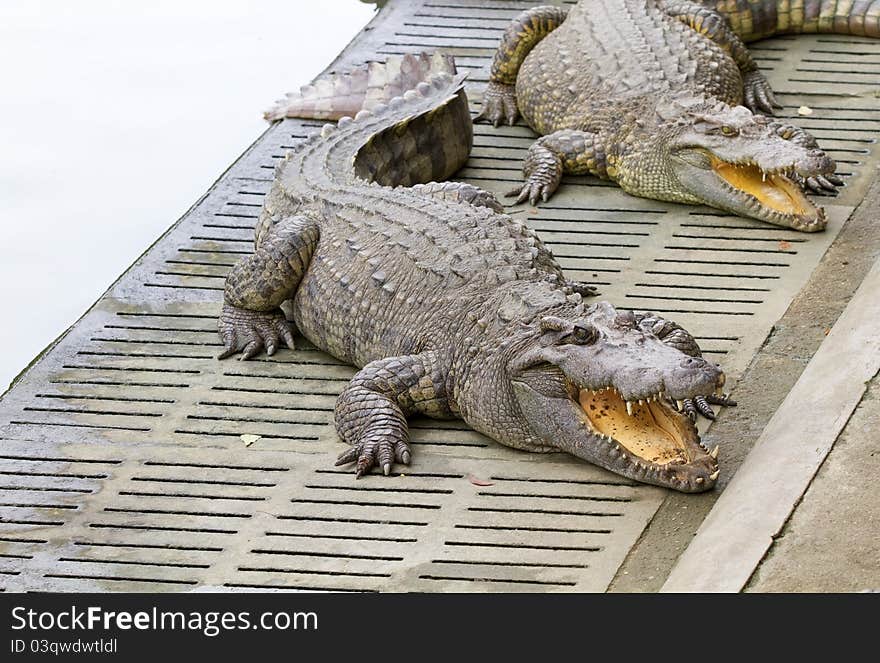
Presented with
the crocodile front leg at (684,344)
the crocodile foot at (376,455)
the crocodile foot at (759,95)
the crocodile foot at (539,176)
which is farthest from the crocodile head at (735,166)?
the crocodile foot at (376,455)

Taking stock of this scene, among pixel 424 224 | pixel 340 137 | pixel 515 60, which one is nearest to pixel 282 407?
pixel 424 224

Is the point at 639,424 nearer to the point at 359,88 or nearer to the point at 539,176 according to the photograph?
the point at 539,176

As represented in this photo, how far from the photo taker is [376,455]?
225 inches

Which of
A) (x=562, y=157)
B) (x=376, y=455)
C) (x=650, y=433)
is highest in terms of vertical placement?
(x=650, y=433)

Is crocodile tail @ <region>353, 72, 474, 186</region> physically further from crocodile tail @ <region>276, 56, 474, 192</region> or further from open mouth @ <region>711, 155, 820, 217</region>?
open mouth @ <region>711, 155, 820, 217</region>

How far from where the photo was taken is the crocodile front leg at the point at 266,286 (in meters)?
6.64

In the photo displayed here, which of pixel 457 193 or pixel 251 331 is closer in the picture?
pixel 251 331

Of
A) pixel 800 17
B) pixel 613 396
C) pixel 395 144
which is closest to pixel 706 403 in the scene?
pixel 613 396

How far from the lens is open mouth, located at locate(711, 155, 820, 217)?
24.3 ft

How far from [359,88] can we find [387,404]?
3.39 meters

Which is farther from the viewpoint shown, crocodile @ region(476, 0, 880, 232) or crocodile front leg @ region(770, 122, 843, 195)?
crocodile front leg @ region(770, 122, 843, 195)

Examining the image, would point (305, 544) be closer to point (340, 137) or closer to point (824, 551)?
point (824, 551)

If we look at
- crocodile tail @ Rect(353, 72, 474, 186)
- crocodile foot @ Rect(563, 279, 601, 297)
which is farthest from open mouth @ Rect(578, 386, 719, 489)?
crocodile tail @ Rect(353, 72, 474, 186)

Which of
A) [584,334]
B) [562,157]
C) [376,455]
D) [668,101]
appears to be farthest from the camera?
[562,157]
